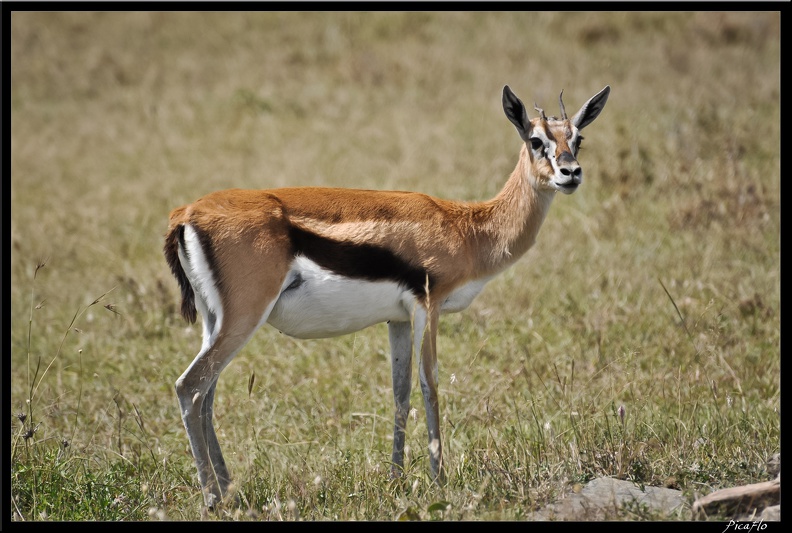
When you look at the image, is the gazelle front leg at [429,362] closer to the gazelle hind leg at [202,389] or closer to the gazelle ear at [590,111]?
the gazelle hind leg at [202,389]

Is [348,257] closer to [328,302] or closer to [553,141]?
[328,302]

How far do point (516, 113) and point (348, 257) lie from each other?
127 cm

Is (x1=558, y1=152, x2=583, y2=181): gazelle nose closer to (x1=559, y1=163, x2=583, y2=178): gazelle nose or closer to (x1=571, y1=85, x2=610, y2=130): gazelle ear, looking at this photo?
(x1=559, y1=163, x2=583, y2=178): gazelle nose

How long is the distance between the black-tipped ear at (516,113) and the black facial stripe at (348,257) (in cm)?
102

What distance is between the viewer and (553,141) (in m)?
5.05

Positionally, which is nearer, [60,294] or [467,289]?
[467,289]

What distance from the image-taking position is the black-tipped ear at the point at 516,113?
16.8ft

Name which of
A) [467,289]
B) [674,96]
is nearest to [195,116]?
[674,96]

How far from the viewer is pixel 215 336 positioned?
15.2 feet

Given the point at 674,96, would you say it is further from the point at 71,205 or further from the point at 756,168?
the point at 71,205

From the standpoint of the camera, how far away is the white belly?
4.75 m

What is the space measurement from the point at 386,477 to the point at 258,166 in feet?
23.2

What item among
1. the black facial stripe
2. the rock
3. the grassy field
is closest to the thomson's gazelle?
the black facial stripe

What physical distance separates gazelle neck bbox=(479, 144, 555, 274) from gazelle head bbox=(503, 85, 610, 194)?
0.09 m
